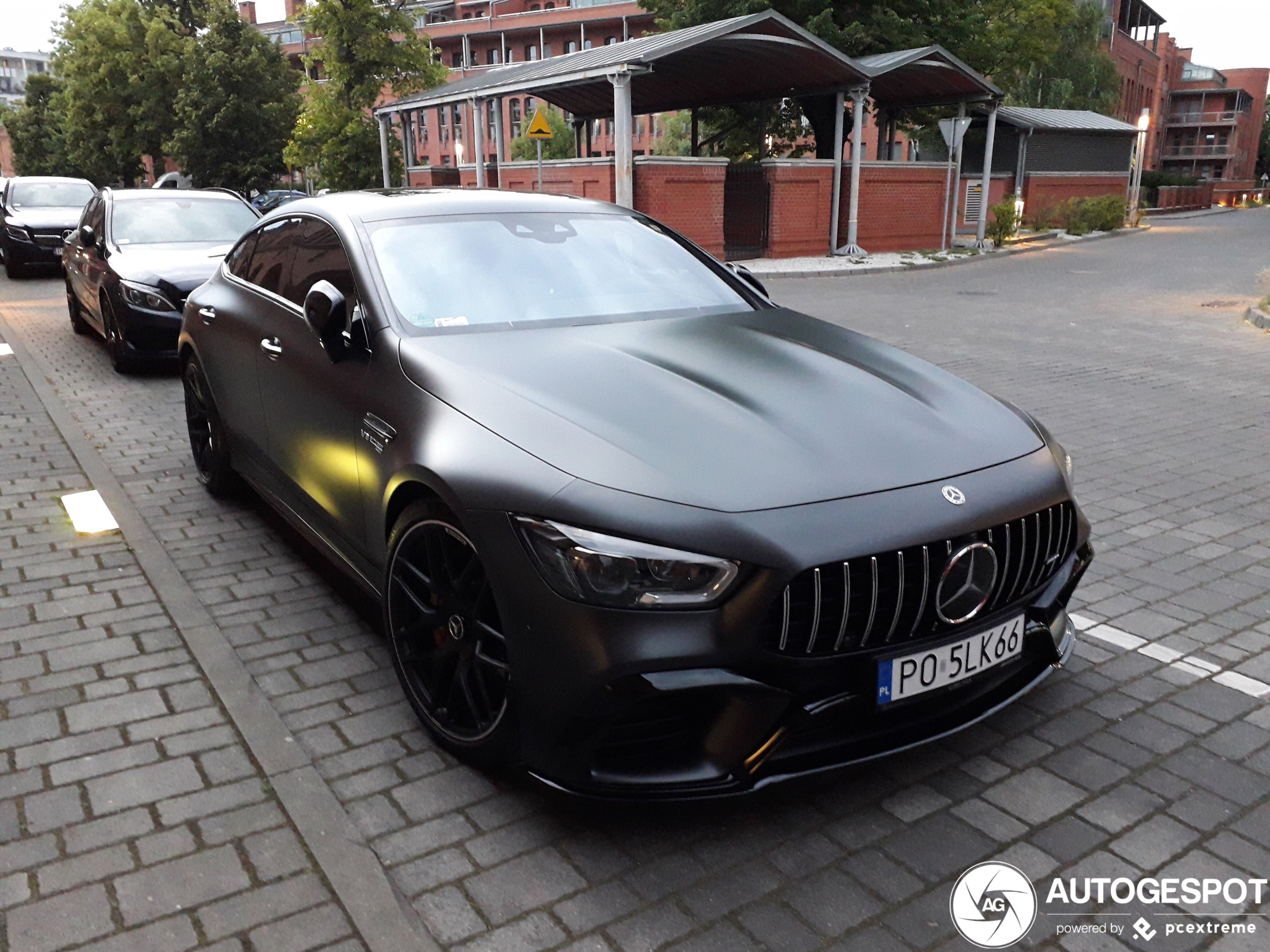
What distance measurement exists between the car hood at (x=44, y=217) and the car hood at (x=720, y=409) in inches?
693

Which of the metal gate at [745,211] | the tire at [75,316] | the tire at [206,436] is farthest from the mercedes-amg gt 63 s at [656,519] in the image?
the metal gate at [745,211]

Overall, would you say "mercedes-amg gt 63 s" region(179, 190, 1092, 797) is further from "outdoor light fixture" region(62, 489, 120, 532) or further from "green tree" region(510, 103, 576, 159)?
"green tree" region(510, 103, 576, 159)

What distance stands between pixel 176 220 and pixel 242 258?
19.6 ft

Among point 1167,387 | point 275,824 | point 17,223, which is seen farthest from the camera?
point 17,223

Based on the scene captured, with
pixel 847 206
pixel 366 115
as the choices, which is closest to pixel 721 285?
pixel 847 206

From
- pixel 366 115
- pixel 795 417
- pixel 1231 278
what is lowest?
pixel 1231 278

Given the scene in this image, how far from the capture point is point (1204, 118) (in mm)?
108750

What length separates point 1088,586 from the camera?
453 centimetres

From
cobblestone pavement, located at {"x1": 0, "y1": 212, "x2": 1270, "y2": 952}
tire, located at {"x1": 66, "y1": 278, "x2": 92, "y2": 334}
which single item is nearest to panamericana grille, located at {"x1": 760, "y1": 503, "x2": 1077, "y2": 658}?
cobblestone pavement, located at {"x1": 0, "y1": 212, "x2": 1270, "y2": 952}

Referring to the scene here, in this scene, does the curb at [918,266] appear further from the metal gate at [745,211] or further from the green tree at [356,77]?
the green tree at [356,77]

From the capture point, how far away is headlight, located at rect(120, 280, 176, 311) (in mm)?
8953

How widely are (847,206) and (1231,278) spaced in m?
9.15

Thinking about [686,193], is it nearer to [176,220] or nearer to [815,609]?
[176,220]

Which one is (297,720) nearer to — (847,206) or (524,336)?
(524,336)
